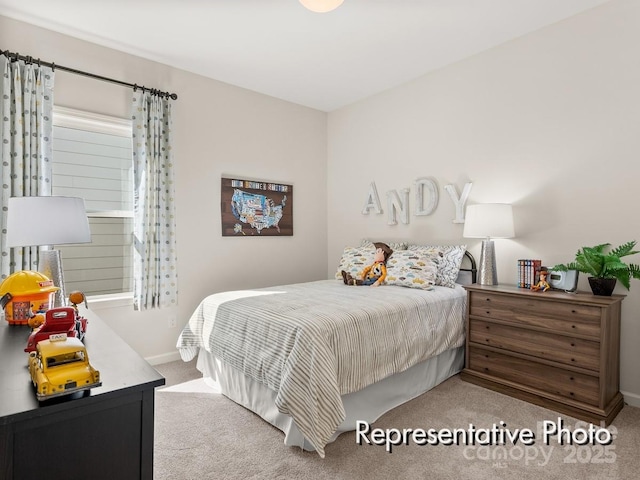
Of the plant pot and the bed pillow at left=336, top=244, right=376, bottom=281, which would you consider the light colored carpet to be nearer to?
the plant pot

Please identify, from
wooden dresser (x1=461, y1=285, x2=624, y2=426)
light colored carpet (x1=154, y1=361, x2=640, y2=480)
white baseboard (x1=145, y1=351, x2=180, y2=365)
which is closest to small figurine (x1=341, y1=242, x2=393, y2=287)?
wooden dresser (x1=461, y1=285, x2=624, y2=426)

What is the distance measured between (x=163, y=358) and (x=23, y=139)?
2079 millimetres

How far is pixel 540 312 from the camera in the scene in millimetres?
2504

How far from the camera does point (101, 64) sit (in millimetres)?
3068

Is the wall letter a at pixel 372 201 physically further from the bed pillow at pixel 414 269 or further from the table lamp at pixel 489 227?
the table lamp at pixel 489 227

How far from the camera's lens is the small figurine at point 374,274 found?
10.9 ft

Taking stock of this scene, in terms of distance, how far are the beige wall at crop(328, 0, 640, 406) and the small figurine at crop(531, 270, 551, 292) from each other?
0.87 ft

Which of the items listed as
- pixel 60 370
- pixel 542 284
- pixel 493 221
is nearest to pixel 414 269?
pixel 493 221

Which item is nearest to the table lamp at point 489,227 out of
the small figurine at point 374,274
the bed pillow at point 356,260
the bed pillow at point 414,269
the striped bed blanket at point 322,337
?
the striped bed blanket at point 322,337

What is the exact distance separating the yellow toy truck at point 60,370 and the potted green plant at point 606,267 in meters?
2.77

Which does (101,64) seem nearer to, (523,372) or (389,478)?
(389,478)

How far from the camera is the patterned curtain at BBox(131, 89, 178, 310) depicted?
3.18 metres

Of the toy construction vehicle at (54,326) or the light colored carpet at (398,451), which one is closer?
the toy construction vehicle at (54,326)

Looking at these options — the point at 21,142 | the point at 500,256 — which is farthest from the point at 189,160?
the point at 500,256
